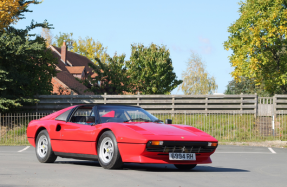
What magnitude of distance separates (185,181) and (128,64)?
39351mm

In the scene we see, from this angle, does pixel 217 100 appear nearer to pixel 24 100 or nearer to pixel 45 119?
pixel 24 100

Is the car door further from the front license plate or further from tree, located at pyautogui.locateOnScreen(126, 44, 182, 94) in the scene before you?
tree, located at pyautogui.locateOnScreen(126, 44, 182, 94)

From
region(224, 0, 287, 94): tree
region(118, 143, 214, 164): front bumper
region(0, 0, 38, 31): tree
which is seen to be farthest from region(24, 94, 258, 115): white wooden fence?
region(118, 143, 214, 164): front bumper

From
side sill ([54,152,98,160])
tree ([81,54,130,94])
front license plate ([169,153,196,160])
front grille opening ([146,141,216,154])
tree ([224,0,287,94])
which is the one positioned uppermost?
tree ([224,0,287,94])

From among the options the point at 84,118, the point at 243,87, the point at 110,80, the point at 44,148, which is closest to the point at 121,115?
the point at 84,118

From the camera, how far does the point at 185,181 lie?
6488 millimetres

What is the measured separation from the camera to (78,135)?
8672 millimetres

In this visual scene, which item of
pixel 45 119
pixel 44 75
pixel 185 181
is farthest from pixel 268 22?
pixel 185 181

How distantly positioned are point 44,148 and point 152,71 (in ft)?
113

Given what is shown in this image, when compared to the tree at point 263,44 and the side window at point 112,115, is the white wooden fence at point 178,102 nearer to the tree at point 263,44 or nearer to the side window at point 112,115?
the tree at point 263,44

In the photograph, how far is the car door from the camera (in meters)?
8.31

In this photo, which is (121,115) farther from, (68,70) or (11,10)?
(68,70)

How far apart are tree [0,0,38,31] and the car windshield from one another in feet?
55.5

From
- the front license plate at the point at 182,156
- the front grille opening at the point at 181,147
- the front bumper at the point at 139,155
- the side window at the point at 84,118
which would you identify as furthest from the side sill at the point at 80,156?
the front license plate at the point at 182,156
